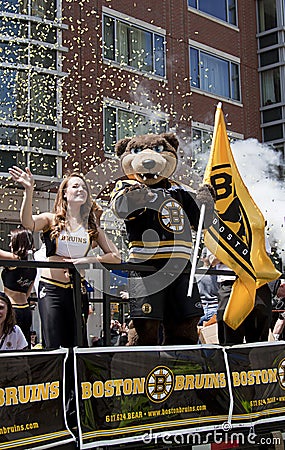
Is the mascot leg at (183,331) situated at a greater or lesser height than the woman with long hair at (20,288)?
lesser

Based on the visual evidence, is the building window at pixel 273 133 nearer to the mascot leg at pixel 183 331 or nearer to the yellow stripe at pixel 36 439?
the mascot leg at pixel 183 331

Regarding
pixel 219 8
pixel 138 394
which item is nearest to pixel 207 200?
pixel 138 394

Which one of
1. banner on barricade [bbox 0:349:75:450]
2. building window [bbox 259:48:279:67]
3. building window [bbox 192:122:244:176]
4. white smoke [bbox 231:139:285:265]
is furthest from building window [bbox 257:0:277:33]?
banner on barricade [bbox 0:349:75:450]

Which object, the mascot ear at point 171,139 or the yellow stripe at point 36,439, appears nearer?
the yellow stripe at point 36,439

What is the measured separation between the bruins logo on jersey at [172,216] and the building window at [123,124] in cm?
1029

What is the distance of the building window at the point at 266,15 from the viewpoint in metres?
20.5

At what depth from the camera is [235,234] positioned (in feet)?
16.3

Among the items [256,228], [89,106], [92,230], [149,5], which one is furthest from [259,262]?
[149,5]

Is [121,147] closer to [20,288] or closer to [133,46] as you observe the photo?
[20,288]

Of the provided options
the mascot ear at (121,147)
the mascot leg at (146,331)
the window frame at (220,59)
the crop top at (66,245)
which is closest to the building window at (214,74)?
the window frame at (220,59)

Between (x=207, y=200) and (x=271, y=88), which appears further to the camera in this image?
(x=271, y=88)

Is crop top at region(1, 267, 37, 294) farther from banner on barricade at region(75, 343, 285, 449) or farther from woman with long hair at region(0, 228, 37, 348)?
banner on barricade at region(75, 343, 285, 449)

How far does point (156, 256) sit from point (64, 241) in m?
0.58

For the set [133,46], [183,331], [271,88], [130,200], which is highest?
[271,88]
